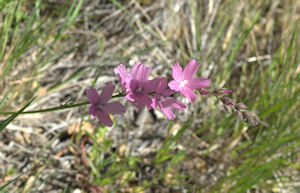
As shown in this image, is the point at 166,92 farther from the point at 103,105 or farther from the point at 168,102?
the point at 103,105

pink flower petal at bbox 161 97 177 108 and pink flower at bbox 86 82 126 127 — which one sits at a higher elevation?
pink flower at bbox 86 82 126 127

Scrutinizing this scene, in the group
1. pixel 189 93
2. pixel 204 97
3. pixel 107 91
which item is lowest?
pixel 204 97

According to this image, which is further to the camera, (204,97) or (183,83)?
(204,97)

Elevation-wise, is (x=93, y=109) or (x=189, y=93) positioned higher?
(x=93, y=109)

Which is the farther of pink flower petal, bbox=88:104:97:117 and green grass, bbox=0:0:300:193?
green grass, bbox=0:0:300:193

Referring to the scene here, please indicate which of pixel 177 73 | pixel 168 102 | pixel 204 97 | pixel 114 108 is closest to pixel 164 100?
pixel 168 102

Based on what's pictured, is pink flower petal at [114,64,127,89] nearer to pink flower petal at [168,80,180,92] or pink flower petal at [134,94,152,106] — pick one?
pink flower petal at [134,94,152,106]

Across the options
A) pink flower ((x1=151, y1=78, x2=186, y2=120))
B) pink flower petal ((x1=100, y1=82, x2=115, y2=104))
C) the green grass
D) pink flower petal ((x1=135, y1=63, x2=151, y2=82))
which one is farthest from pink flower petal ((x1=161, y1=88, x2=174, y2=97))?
the green grass

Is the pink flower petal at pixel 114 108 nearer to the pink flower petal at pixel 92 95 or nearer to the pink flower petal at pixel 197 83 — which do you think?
the pink flower petal at pixel 92 95
